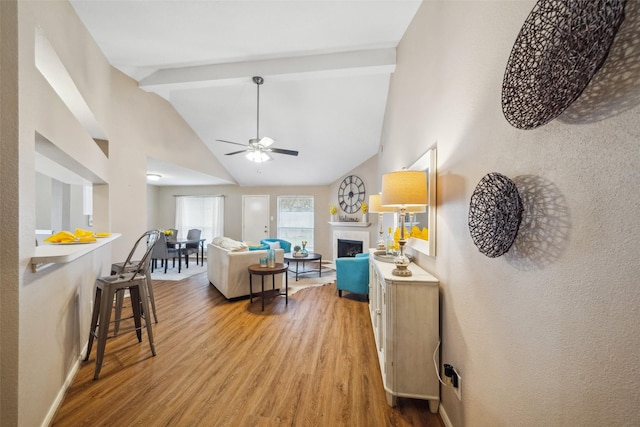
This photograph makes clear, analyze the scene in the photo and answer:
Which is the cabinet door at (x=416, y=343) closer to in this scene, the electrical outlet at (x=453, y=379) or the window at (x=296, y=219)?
the electrical outlet at (x=453, y=379)

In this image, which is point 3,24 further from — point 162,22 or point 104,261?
point 104,261

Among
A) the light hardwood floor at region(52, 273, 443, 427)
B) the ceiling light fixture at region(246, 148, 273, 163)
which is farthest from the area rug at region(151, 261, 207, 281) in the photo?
the ceiling light fixture at region(246, 148, 273, 163)

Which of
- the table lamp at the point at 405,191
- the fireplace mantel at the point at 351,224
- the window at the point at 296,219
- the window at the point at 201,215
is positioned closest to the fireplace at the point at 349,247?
the fireplace mantel at the point at 351,224

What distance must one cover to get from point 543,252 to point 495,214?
24 centimetres

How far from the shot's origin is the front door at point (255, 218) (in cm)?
796

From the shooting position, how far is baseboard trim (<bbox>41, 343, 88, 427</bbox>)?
1.62m

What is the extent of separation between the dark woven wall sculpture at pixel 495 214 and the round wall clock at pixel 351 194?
217 inches

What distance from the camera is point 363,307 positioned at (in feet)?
12.1

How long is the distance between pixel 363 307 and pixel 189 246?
481 centimetres

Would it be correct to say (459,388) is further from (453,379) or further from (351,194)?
(351,194)

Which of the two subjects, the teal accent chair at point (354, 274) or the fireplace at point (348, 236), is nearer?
the teal accent chair at point (354, 274)

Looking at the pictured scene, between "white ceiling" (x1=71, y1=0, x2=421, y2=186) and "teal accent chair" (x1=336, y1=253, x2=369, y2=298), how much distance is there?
2.66 metres

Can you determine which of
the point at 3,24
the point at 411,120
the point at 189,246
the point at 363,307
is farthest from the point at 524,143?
the point at 189,246

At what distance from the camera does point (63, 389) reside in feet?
6.08
